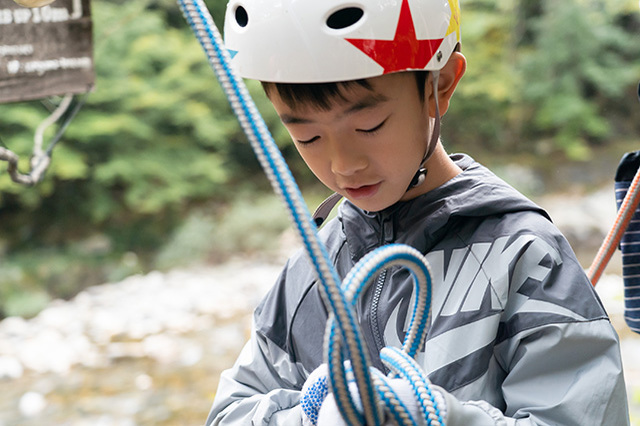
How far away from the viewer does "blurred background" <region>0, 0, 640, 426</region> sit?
4977mm

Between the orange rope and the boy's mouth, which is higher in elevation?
the boy's mouth

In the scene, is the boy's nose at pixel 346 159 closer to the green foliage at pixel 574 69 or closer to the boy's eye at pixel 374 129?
the boy's eye at pixel 374 129

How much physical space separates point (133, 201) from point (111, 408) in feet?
12.7

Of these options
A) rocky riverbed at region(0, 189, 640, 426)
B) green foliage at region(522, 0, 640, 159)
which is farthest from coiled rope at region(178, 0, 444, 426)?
green foliage at region(522, 0, 640, 159)

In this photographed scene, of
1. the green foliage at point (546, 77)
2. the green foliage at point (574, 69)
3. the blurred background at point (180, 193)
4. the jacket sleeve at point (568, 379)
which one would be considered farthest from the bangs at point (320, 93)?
the green foliage at point (574, 69)

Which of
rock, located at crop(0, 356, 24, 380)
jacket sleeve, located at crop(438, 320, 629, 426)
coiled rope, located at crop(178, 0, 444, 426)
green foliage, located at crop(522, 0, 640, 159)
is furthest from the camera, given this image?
green foliage, located at crop(522, 0, 640, 159)

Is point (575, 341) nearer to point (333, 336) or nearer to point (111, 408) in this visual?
point (333, 336)

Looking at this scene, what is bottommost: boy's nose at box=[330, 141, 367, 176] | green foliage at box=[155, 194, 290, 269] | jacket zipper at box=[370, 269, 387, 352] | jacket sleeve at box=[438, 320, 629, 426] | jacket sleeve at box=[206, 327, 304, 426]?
green foliage at box=[155, 194, 290, 269]

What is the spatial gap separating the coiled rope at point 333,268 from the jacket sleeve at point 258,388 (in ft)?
1.27

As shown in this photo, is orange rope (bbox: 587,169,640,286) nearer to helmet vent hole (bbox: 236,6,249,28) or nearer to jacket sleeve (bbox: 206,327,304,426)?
jacket sleeve (bbox: 206,327,304,426)

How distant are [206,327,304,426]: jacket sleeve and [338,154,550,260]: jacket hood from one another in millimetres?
241

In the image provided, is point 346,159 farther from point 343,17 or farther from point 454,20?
point 454,20

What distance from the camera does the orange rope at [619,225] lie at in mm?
1306

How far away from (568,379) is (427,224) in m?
0.31
